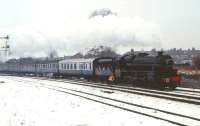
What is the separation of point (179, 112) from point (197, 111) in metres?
0.81

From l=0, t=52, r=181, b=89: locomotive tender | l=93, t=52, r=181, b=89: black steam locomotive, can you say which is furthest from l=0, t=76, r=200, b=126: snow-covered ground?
l=0, t=52, r=181, b=89: locomotive tender

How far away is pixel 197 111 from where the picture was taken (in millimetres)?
14023

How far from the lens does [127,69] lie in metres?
29.0

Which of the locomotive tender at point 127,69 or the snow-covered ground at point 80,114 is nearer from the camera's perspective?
the snow-covered ground at point 80,114

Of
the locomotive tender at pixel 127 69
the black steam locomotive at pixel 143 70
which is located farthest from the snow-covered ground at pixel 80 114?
the locomotive tender at pixel 127 69

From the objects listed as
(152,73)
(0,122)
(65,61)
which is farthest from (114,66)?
(0,122)

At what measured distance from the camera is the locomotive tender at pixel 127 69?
2456cm

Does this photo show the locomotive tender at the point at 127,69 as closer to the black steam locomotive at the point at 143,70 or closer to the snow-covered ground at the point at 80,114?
the black steam locomotive at the point at 143,70

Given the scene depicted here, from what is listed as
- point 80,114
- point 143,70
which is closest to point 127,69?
point 143,70

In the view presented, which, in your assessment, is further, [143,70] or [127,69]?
[127,69]

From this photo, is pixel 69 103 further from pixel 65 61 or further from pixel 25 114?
pixel 65 61

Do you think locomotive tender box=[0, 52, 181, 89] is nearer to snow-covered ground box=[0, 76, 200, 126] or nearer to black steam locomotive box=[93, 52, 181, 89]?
black steam locomotive box=[93, 52, 181, 89]

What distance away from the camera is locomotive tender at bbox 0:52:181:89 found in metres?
24.6

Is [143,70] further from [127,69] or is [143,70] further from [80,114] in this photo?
[80,114]
